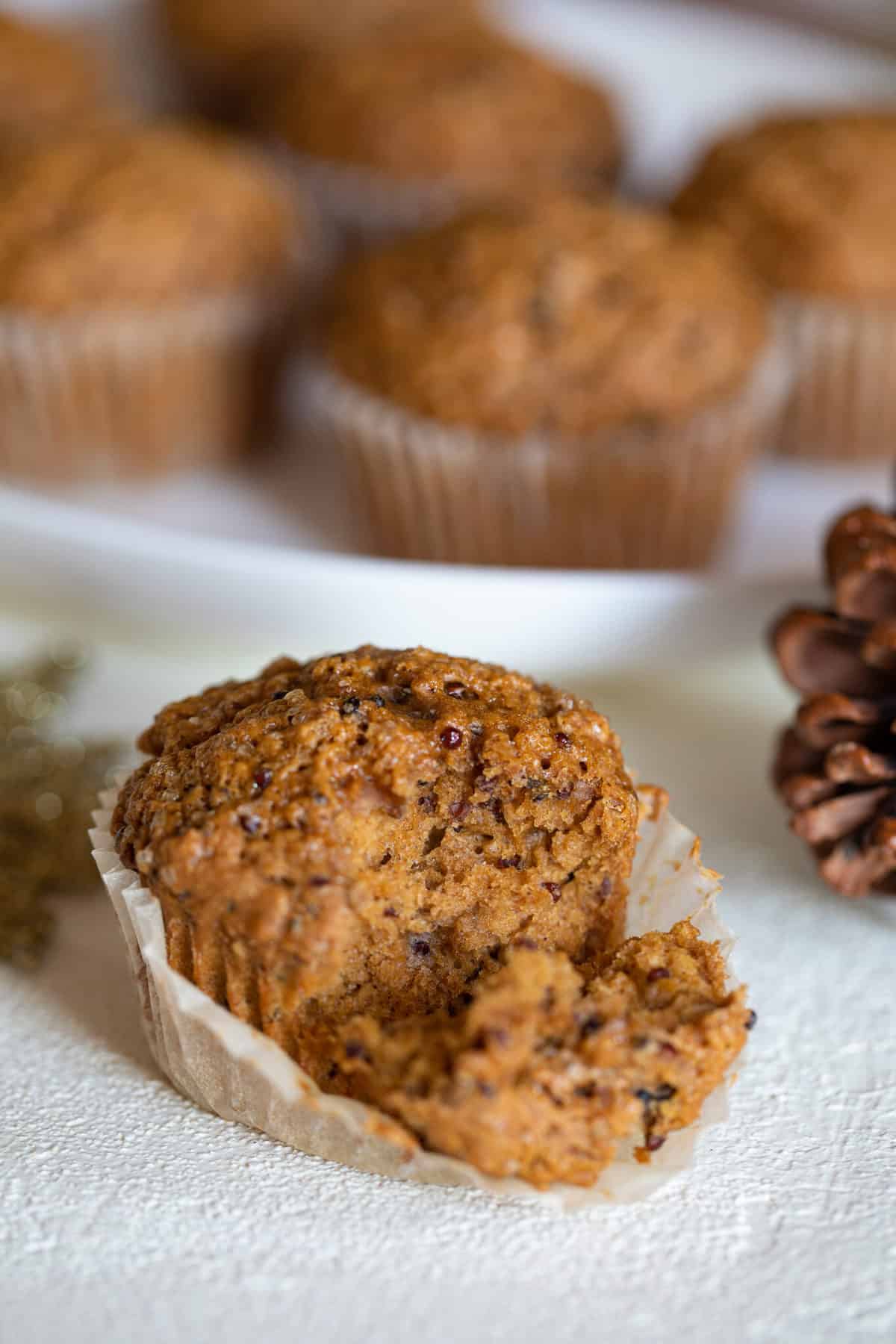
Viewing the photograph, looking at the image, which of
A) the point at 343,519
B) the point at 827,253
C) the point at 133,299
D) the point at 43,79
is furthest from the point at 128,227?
the point at 827,253

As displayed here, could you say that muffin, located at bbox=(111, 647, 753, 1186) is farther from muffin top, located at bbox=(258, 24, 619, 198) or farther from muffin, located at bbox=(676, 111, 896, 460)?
muffin top, located at bbox=(258, 24, 619, 198)

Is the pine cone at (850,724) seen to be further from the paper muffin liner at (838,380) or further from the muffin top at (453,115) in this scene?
the muffin top at (453,115)

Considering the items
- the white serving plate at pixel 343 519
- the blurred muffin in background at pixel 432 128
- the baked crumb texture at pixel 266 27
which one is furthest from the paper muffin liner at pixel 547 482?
the baked crumb texture at pixel 266 27

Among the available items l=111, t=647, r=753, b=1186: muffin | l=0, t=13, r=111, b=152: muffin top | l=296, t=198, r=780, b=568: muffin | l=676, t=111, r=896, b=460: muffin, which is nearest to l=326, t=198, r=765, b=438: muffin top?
l=296, t=198, r=780, b=568: muffin

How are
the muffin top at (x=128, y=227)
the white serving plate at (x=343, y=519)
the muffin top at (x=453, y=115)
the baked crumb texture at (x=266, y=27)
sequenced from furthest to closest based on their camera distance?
the baked crumb texture at (x=266, y=27)
the muffin top at (x=453, y=115)
the muffin top at (x=128, y=227)
the white serving plate at (x=343, y=519)

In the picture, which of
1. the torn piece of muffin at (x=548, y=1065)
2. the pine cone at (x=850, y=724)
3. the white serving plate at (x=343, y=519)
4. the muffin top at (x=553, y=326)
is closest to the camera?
the torn piece of muffin at (x=548, y=1065)

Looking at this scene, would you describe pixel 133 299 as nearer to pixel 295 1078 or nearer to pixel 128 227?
pixel 128 227
